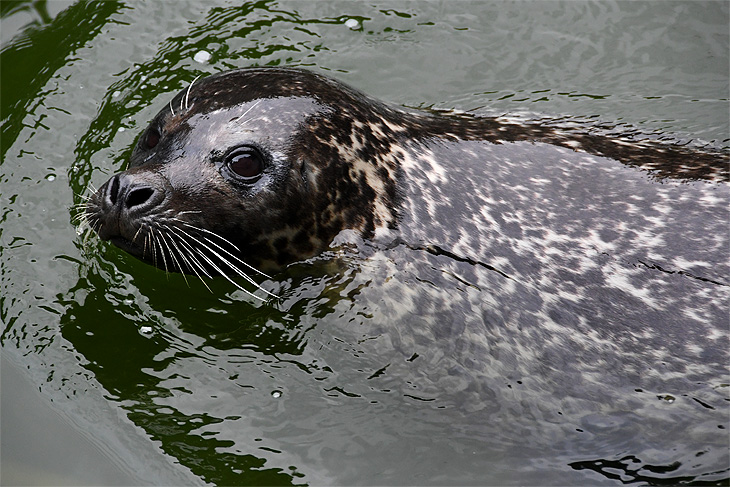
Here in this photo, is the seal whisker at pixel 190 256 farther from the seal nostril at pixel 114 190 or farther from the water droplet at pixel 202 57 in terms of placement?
the water droplet at pixel 202 57

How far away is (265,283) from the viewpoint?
16.6ft

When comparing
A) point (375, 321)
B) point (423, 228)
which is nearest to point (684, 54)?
point (423, 228)

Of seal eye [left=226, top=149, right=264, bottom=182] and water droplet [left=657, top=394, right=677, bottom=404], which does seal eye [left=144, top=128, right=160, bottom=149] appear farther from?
water droplet [left=657, top=394, right=677, bottom=404]

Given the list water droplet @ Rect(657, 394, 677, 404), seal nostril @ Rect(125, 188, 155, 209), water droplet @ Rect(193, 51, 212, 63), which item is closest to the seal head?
seal nostril @ Rect(125, 188, 155, 209)

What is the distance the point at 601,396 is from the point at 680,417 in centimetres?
41

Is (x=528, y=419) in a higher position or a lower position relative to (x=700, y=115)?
lower

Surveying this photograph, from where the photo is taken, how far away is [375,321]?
4727 millimetres

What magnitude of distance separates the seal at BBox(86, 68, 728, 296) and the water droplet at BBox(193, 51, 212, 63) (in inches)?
73.5

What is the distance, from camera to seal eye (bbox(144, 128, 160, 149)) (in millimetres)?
4742

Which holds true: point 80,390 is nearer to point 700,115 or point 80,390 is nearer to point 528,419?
point 528,419

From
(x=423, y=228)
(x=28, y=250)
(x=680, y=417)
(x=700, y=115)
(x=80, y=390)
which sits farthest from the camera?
(x=700, y=115)

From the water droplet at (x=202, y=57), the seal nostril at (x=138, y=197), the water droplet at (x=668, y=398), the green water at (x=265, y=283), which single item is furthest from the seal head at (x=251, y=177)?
the water droplet at (x=202, y=57)

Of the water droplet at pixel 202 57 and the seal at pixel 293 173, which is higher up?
the water droplet at pixel 202 57

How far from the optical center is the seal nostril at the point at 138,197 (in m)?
4.33
